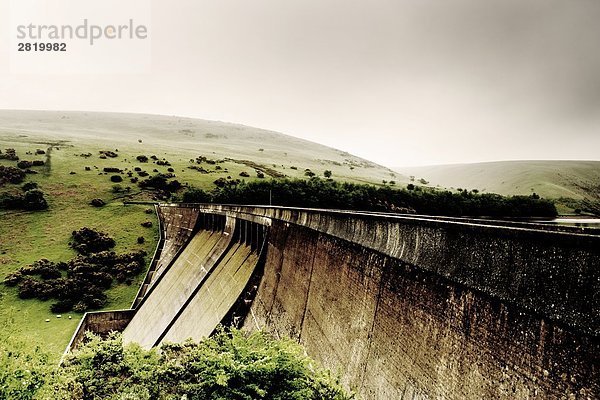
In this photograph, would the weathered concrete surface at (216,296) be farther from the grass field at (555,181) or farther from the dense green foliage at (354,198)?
the grass field at (555,181)

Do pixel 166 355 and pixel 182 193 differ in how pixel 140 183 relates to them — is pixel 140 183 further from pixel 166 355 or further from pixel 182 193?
pixel 166 355

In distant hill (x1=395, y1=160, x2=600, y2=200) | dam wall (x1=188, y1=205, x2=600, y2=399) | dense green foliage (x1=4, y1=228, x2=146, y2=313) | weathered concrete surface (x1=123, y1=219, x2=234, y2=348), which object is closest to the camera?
dam wall (x1=188, y1=205, x2=600, y2=399)

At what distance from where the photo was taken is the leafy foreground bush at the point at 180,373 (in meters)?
9.21

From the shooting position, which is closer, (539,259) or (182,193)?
(539,259)

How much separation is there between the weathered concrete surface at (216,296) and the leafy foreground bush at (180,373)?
7.75 m

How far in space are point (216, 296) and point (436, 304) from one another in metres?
18.8

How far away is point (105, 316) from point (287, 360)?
1469 inches

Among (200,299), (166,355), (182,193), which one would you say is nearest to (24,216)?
(182,193)

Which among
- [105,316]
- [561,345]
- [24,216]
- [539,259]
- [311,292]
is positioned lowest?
[105,316]

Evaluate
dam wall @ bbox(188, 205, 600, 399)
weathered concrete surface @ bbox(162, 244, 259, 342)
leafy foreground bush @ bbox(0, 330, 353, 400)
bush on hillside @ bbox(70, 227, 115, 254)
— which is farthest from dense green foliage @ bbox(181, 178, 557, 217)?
leafy foreground bush @ bbox(0, 330, 353, 400)

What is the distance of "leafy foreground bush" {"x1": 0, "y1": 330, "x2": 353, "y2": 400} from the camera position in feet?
30.2

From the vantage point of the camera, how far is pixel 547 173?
16888cm

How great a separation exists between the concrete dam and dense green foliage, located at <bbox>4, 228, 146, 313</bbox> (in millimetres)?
28445

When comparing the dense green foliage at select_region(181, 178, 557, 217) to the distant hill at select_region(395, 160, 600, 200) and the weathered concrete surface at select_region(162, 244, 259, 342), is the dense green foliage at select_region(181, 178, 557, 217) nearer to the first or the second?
the weathered concrete surface at select_region(162, 244, 259, 342)
